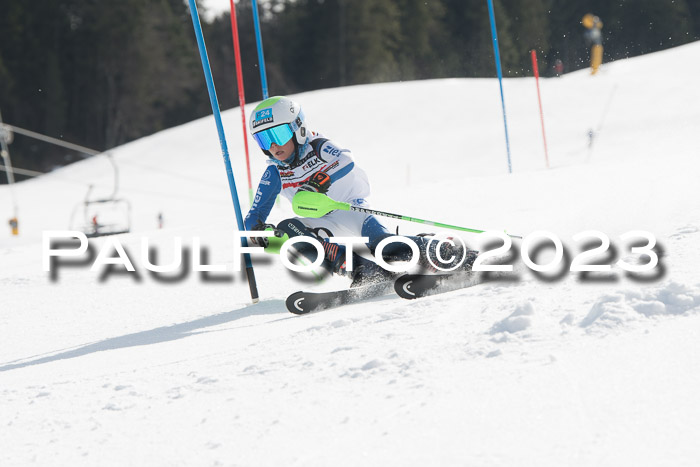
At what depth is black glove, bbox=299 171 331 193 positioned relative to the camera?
16.8 feet

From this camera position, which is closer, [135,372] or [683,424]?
[683,424]

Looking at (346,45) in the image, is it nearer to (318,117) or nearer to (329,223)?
(318,117)

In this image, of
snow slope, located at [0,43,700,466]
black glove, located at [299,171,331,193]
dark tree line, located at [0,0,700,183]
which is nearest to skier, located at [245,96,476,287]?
black glove, located at [299,171,331,193]

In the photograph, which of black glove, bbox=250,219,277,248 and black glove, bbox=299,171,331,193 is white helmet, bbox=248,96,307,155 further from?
black glove, bbox=250,219,277,248

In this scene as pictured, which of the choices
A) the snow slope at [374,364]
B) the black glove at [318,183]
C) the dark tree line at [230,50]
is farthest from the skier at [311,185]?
the dark tree line at [230,50]

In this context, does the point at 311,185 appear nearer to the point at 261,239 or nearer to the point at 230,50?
the point at 261,239

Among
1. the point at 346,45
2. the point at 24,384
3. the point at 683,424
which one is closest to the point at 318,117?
the point at 24,384

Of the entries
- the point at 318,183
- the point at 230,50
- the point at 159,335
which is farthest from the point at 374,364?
the point at 230,50

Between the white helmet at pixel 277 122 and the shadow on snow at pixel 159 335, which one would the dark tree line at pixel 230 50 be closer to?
the white helmet at pixel 277 122

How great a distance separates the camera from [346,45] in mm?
46625

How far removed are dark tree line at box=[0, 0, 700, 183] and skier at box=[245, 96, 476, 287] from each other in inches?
1447

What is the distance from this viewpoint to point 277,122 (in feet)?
16.2

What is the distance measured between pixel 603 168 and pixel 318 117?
48.0 ft

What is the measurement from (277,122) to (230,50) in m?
48.8
